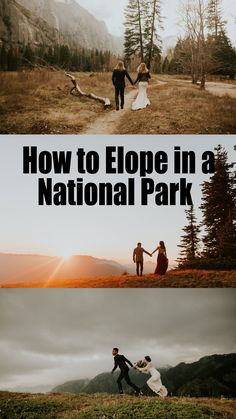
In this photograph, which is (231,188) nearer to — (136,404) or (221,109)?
(221,109)

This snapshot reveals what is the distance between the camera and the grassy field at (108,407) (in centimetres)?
Result: 645

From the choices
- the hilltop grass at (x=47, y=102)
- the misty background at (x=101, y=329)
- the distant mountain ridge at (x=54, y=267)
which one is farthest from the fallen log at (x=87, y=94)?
the misty background at (x=101, y=329)

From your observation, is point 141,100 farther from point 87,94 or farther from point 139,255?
point 139,255

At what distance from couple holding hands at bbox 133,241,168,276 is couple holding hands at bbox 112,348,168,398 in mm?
1068

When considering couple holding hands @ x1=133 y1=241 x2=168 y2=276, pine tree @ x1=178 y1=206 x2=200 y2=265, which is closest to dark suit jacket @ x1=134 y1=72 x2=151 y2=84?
pine tree @ x1=178 y1=206 x2=200 y2=265

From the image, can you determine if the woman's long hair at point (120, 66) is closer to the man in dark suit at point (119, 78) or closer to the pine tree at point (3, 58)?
the man in dark suit at point (119, 78)

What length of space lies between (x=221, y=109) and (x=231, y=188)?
110 centimetres

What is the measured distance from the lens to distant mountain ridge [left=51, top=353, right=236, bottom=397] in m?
6.91

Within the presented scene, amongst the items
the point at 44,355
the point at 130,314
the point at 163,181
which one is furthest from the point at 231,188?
the point at 44,355

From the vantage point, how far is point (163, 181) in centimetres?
717

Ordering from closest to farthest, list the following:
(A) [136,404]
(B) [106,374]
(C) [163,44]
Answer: (A) [136,404] < (B) [106,374] < (C) [163,44]

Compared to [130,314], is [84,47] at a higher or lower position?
higher

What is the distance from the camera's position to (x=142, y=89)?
7.55m

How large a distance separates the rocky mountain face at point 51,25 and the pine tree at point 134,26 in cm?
17
